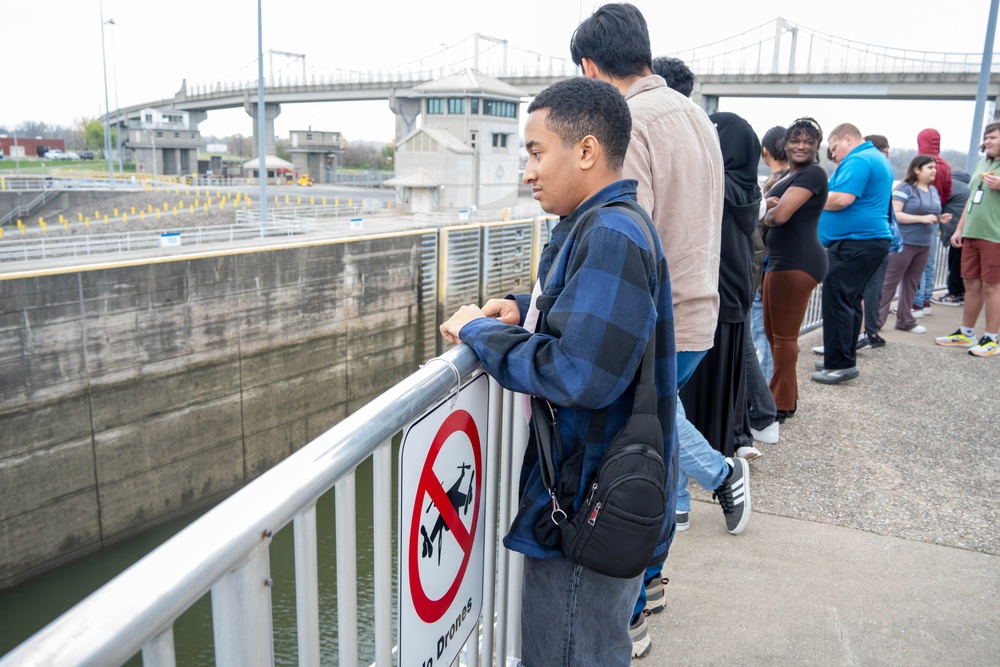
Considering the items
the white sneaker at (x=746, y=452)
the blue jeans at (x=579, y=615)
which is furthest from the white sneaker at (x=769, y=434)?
the blue jeans at (x=579, y=615)

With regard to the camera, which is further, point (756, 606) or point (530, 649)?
point (756, 606)

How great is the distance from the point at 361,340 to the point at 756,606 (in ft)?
49.7

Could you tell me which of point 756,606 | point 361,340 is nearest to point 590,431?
point 756,606

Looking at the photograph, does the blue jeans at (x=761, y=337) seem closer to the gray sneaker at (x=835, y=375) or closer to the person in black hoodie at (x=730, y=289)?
the gray sneaker at (x=835, y=375)

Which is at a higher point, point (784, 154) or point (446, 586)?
point (784, 154)

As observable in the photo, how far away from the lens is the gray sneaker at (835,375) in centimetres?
527

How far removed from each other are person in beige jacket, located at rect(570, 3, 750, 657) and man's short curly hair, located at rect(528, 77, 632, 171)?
53 centimetres

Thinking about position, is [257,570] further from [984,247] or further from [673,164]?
[984,247]

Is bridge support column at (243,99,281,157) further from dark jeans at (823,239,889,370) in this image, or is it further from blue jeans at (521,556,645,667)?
blue jeans at (521,556,645,667)

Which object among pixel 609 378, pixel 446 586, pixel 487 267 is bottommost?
pixel 487 267

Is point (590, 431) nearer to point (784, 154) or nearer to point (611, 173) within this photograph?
point (611, 173)

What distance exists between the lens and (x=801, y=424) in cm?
452

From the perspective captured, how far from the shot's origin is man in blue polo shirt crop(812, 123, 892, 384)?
16.5ft

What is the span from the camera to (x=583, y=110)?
1.58m
